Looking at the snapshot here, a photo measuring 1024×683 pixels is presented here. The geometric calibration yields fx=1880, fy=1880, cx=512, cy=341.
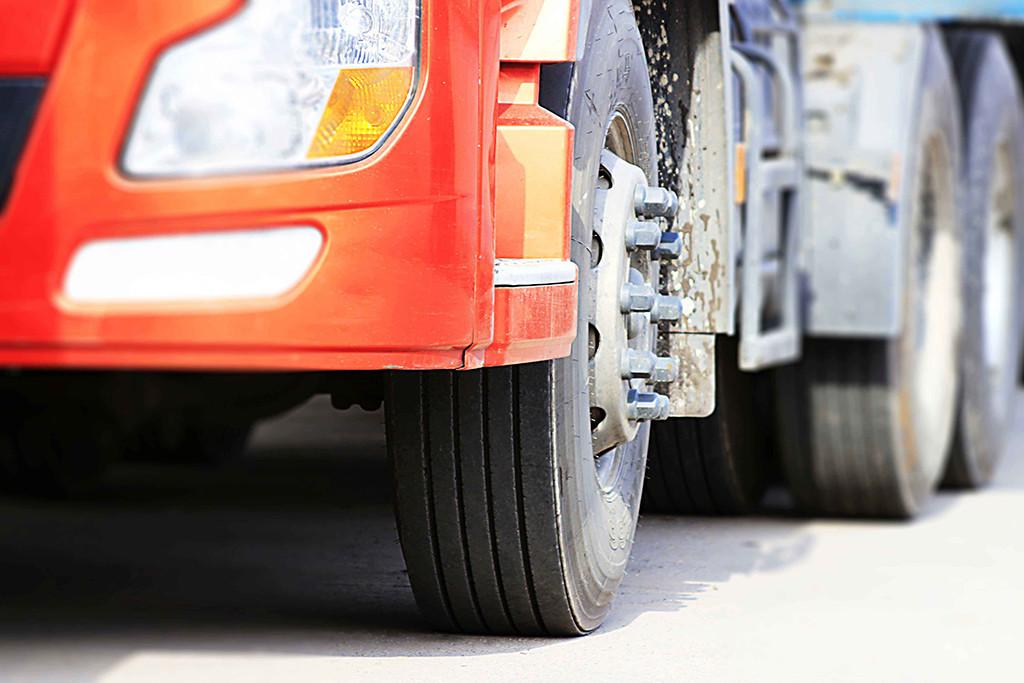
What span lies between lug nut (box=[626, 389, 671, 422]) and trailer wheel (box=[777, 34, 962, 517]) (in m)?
1.54

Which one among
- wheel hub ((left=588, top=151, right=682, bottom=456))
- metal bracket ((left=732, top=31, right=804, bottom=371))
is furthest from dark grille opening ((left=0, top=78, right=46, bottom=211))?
metal bracket ((left=732, top=31, right=804, bottom=371))

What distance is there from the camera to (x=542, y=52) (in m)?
2.63

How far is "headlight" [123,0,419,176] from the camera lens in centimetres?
216

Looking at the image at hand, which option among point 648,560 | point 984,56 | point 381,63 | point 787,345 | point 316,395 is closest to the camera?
point 381,63

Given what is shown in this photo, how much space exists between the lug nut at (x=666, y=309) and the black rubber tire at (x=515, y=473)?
22 cm

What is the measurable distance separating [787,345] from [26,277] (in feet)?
7.44

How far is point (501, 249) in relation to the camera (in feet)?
8.54

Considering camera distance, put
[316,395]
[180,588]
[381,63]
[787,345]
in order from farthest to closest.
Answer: [787,345], [180,588], [316,395], [381,63]

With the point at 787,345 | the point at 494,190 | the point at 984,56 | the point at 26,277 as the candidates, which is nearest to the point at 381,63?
the point at 494,190

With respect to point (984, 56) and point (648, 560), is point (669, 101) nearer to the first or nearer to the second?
point (648, 560)

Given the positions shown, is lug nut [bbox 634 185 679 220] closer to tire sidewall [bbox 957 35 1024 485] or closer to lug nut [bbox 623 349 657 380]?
lug nut [bbox 623 349 657 380]

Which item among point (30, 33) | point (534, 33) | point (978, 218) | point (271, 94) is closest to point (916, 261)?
point (978, 218)

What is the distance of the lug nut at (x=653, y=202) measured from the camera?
9.91 ft

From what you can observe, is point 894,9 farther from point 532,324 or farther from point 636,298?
point 532,324
